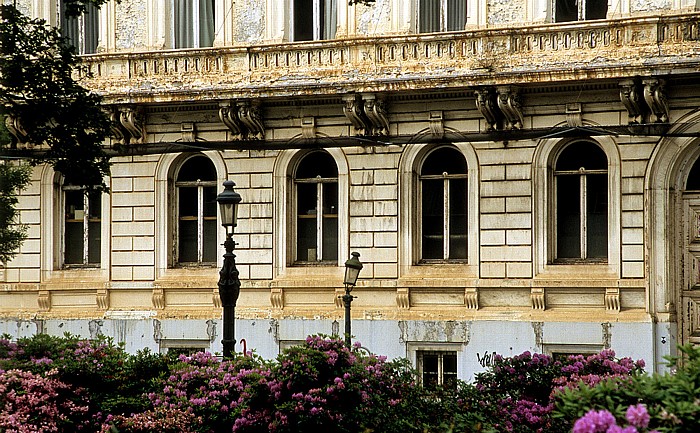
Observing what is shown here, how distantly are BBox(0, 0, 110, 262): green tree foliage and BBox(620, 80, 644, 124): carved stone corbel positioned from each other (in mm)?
8883

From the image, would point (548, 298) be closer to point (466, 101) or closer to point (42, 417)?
point (466, 101)

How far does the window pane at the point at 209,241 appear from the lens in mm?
27406

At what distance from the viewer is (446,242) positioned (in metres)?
25.8

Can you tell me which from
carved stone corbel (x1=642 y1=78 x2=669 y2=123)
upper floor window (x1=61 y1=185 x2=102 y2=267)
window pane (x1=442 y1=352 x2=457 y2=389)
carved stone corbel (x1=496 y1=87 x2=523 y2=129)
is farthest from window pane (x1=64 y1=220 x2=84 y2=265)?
carved stone corbel (x1=642 y1=78 x2=669 y2=123)

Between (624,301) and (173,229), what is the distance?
9259 mm

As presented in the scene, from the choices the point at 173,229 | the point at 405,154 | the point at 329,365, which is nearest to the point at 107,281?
the point at 173,229

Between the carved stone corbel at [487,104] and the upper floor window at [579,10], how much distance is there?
6.23 feet

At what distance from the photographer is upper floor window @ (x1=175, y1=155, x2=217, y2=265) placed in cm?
2745

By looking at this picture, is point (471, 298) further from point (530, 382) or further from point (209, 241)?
point (530, 382)

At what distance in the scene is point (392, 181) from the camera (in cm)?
2578

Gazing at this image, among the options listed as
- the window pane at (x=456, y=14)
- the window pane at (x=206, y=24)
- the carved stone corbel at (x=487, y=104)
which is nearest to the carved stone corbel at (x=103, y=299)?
the window pane at (x=206, y=24)

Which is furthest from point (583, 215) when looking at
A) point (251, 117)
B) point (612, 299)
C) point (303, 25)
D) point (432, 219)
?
point (303, 25)

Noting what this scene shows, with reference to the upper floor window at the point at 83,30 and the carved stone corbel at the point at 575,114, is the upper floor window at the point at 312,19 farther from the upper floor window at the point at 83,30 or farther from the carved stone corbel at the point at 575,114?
the carved stone corbel at the point at 575,114

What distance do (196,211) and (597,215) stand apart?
8139mm
